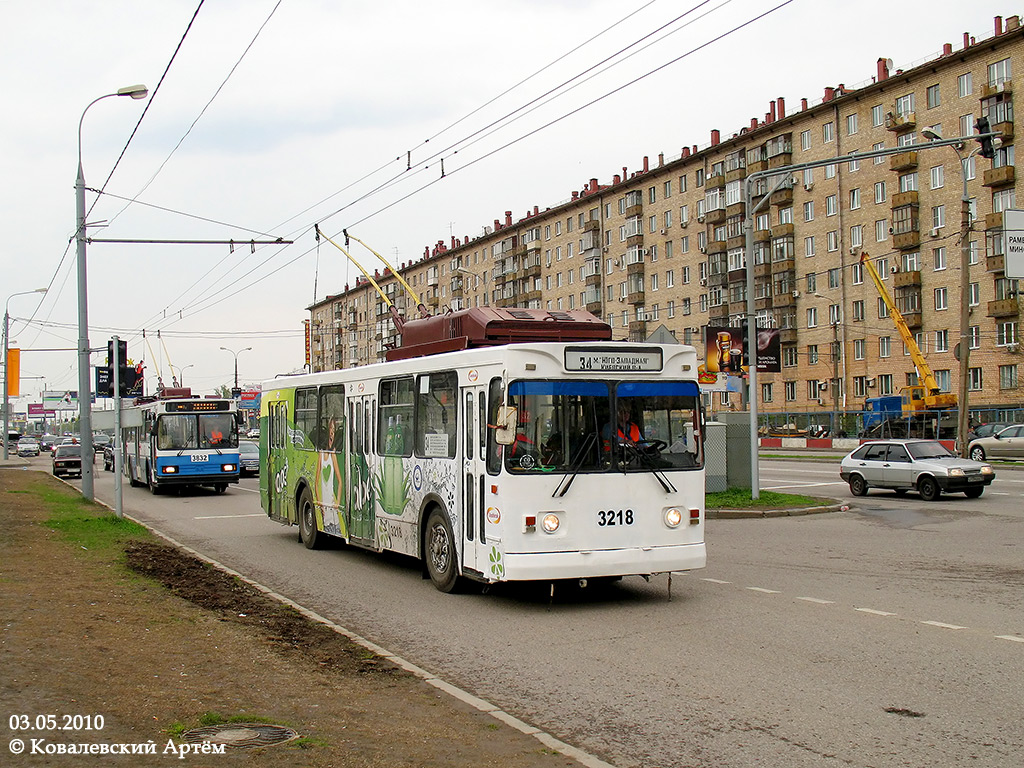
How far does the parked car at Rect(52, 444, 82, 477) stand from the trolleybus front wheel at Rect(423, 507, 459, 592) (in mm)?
40983

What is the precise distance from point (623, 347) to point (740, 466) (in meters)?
15.4

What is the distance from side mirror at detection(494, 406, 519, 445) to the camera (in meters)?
9.84

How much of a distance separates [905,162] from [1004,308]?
1077 centimetres

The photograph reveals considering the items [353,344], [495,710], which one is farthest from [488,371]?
[353,344]

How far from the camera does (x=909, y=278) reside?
6094 centimetres

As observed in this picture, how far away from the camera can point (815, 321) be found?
68.2 m

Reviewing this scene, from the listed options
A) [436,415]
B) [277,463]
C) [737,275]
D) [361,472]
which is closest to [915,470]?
[277,463]

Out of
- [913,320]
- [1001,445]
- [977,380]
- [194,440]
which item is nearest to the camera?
[194,440]

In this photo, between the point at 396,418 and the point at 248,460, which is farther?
the point at 248,460

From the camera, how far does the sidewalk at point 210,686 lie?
5.29 m

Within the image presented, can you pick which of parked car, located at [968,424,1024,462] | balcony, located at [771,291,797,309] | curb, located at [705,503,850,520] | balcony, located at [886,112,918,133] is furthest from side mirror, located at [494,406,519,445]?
balcony, located at [771,291,797,309]

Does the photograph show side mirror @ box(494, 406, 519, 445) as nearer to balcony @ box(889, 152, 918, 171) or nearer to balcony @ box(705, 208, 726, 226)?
balcony @ box(889, 152, 918, 171)

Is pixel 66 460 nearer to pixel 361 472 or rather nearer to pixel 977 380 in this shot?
pixel 361 472

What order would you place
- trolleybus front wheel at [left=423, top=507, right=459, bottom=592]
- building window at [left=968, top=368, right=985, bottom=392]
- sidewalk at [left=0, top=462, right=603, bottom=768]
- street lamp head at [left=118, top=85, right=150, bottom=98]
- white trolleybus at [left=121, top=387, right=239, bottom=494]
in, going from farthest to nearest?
building window at [left=968, top=368, right=985, bottom=392] < white trolleybus at [left=121, top=387, right=239, bottom=494] < street lamp head at [left=118, top=85, right=150, bottom=98] < trolleybus front wheel at [left=423, top=507, right=459, bottom=592] < sidewalk at [left=0, top=462, right=603, bottom=768]
